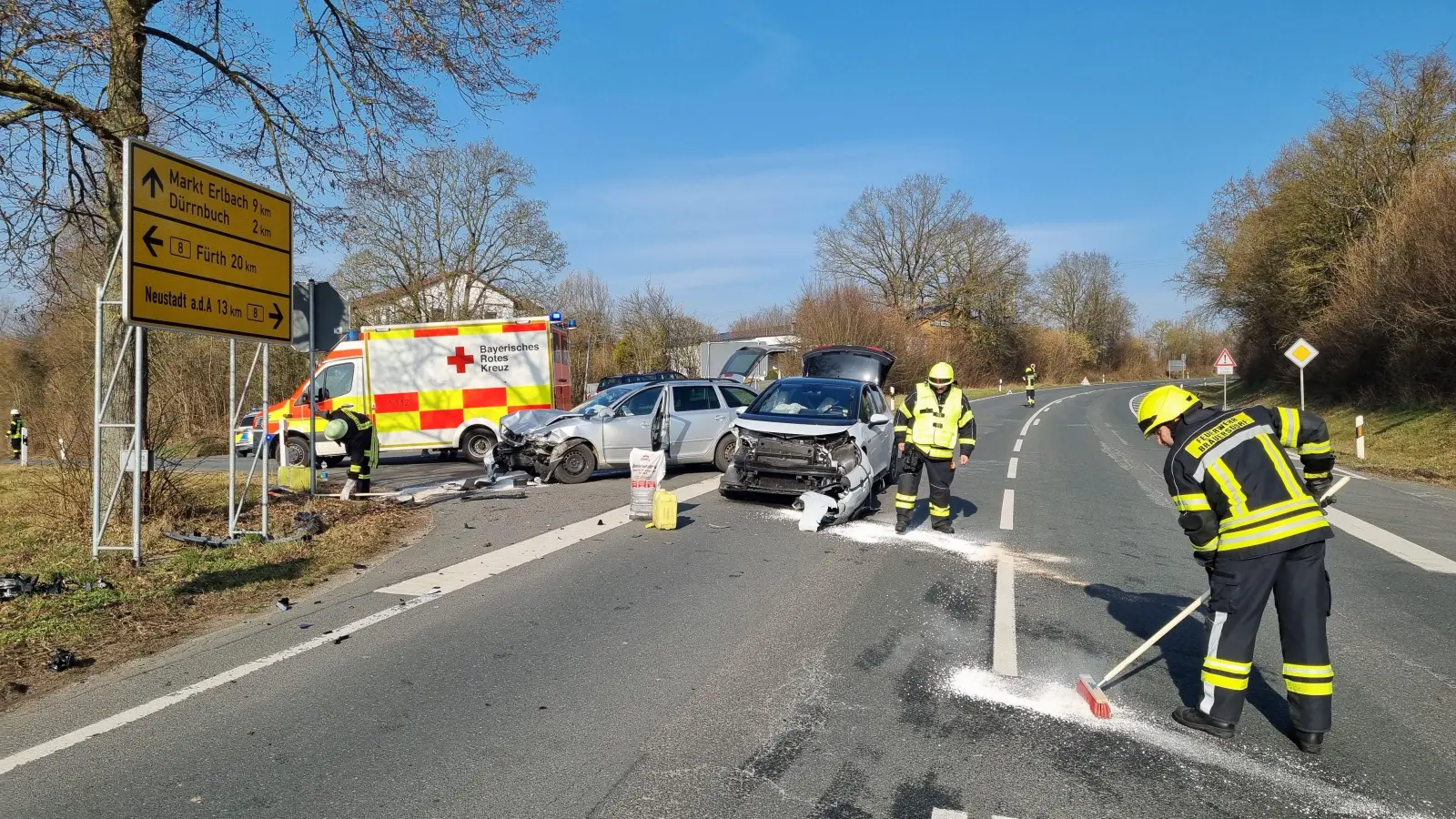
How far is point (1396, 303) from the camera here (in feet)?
69.7

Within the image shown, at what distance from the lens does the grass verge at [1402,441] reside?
15984 mm

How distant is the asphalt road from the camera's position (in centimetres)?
342

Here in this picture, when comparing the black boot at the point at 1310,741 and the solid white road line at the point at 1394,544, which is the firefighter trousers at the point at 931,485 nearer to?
the solid white road line at the point at 1394,544

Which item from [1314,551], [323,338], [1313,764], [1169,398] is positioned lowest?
[1313,764]

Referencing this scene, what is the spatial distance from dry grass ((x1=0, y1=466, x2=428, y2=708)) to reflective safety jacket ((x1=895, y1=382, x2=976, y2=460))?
5.37 meters

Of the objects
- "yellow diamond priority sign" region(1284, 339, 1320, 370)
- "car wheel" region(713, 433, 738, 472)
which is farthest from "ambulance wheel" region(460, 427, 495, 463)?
"yellow diamond priority sign" region(1284, 339, 1320, 370)

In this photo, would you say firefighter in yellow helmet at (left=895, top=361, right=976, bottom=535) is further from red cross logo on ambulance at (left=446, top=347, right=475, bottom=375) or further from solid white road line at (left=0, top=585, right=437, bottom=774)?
red cross logo on ambulance at (left=446, top=347, right=475, bottom=375)

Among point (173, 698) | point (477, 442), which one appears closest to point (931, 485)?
point (173, 698)

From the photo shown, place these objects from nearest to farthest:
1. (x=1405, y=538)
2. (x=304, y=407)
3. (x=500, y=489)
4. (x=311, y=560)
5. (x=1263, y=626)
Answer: (x=1263, y=626)
(x=311, y=560)
(x=1405, y=538)
(x=500, y=489)
(x=304, y=407)

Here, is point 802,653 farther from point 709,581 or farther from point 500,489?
point 500,489

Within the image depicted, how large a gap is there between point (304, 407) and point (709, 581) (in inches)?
496

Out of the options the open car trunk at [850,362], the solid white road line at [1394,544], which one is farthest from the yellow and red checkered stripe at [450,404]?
the solid white road line at [1394,544]

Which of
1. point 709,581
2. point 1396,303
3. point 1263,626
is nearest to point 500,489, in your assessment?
point 709,581

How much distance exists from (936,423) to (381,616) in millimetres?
5422
